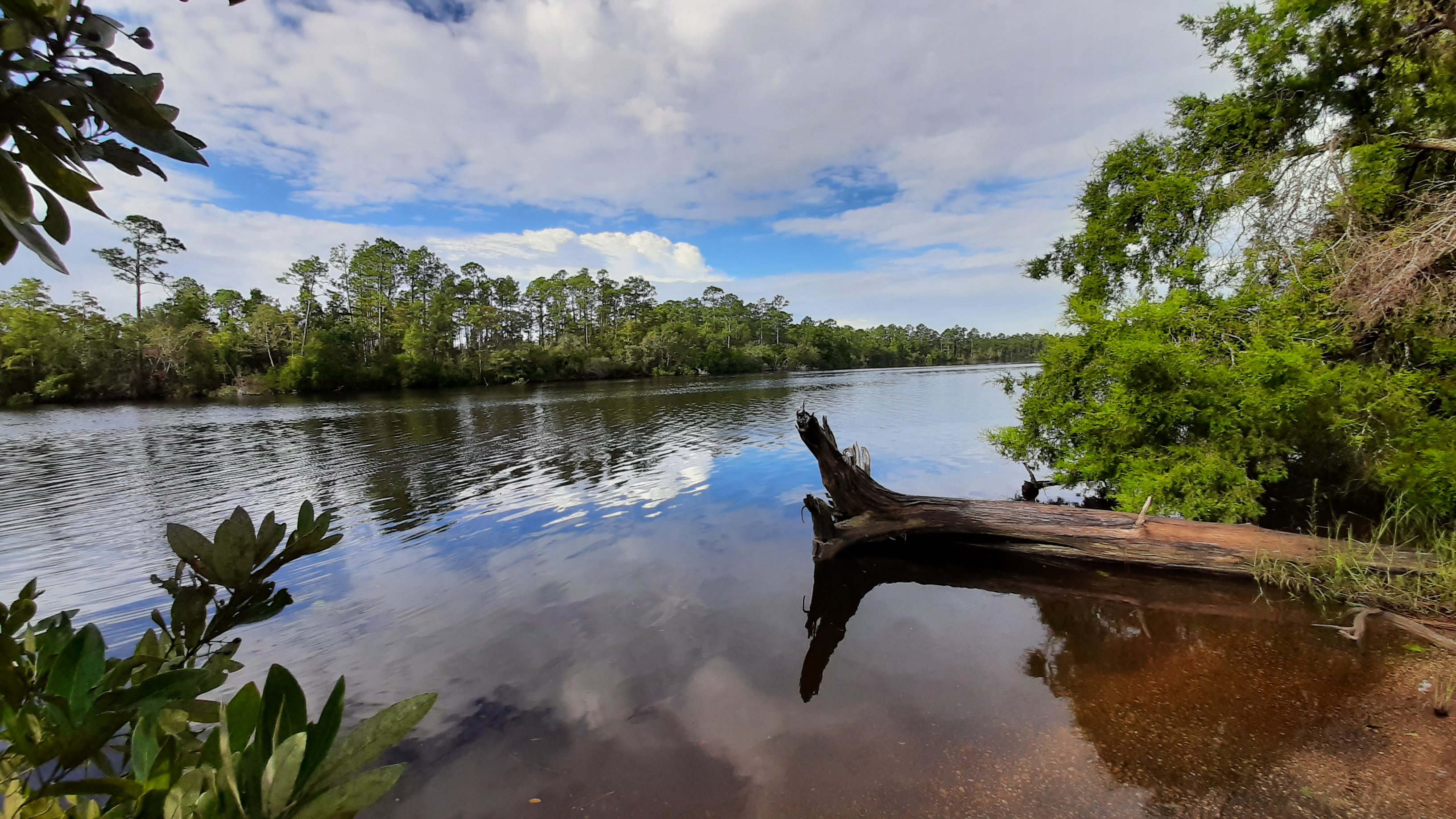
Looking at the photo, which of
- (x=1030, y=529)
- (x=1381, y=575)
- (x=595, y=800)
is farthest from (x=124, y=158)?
(x=1381, y=575)

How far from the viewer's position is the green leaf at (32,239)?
0.79 meters

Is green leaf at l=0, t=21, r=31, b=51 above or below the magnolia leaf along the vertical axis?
above

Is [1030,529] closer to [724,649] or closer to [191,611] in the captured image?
[724,649]

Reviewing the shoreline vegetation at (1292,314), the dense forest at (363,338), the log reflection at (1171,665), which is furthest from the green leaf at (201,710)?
the dense forest at (363,338)

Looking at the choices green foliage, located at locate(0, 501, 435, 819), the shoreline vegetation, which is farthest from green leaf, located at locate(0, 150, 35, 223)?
the shoreline vegetation

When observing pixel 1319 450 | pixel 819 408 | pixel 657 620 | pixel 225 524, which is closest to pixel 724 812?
pixel 657 620

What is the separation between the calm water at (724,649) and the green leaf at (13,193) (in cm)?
438

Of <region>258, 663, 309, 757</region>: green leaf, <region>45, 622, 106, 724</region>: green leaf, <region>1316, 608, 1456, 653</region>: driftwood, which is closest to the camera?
<region>258, 663, 309, 757</region>: green leaf

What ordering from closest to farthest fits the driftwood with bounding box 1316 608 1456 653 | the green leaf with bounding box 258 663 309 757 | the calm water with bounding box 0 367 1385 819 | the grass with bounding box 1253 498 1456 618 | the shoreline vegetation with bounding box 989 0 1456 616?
the green leaf with bounding box 258 663 309 757, the calm water with bounding box 0 367 1385 819, the driftwood with bounding box 1316 608 1456 653, the grass with bounding box 1253 498 1456 618, the shoreline vegetation with bounding box 989 0 1456 616

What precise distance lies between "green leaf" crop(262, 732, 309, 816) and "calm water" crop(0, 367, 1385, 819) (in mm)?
3947

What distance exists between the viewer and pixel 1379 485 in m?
7.71

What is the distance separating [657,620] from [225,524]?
6127 millimetres

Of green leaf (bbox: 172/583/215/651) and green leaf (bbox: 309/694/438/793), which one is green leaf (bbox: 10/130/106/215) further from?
green leaf (bbox: 309/694/438/793)

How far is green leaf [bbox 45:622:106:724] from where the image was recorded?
917 millimetres
